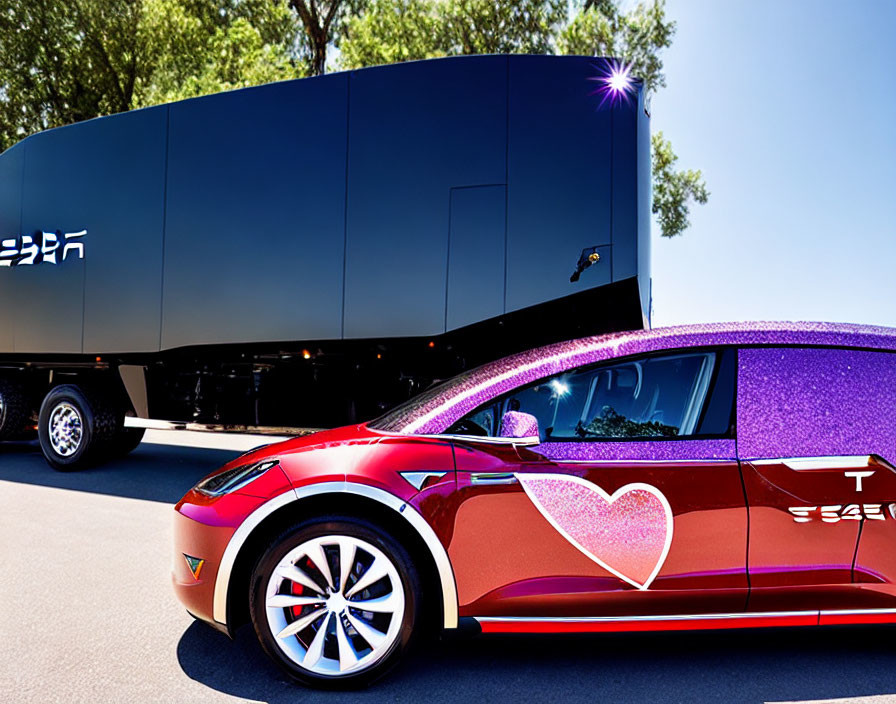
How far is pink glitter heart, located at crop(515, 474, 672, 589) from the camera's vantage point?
263 centimetres

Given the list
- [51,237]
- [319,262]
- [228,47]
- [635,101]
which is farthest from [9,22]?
[635,101]

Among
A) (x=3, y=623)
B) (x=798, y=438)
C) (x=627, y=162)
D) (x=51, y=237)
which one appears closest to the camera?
(x=798, y=438)

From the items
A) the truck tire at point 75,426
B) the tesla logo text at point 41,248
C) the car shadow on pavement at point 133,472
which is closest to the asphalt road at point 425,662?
the car shadow on pavement at point 133,472

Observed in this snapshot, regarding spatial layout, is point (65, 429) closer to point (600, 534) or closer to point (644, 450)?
point (600, 534)

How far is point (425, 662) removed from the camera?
2.93 meters

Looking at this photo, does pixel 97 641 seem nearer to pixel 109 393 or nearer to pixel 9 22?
pixel 109 393

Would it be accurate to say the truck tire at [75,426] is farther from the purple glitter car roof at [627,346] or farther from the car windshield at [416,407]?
the purple glitter car roof at [627,346]

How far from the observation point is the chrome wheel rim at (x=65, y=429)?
300 inches

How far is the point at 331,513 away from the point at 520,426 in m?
0.82

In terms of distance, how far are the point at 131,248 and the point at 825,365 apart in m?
6.37

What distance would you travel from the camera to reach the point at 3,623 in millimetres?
3350

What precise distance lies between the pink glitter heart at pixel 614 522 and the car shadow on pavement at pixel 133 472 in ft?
15.1

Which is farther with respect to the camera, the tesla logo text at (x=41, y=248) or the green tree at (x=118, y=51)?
the green tree at (x=118, y=51)

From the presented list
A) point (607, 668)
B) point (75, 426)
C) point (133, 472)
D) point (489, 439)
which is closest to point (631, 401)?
point (489, 439)
